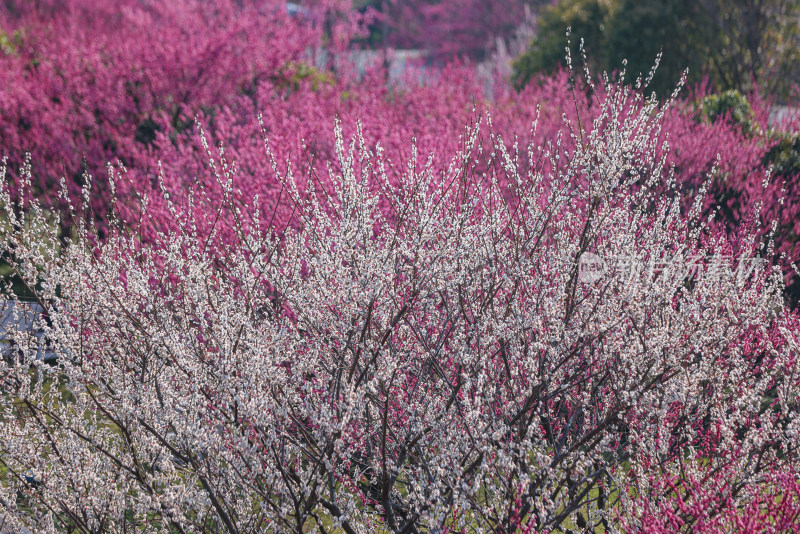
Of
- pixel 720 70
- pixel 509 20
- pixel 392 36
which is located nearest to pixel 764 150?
pixel 720 70

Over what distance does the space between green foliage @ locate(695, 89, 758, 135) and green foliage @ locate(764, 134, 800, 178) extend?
1.20m

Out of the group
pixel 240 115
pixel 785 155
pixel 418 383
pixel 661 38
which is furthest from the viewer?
pixel 661 38

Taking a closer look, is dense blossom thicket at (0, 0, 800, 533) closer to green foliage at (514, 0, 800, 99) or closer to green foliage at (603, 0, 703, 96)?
green foliage at (603, 0, 703, 96)

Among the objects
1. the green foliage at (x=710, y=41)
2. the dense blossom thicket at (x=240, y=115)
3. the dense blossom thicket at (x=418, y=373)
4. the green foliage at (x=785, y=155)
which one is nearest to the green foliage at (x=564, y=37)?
the green foliage at (x=710, y=41)

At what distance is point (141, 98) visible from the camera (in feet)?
38.4

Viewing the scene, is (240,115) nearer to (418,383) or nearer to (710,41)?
(418,383)

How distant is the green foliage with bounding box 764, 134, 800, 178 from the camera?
8664 mm

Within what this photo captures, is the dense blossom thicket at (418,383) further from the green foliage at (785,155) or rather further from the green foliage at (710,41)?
the green foliage at (710,41)

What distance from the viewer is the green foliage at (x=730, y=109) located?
10500 millimetres

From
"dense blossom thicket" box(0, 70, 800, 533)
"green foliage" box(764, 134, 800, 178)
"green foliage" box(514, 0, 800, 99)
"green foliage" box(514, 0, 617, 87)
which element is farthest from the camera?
"green foliage" box(514, 0, 617, 87)

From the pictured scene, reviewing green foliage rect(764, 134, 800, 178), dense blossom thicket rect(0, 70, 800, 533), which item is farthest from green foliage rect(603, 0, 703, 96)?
dense blossom thicket rect(0, 70, 800, 533)

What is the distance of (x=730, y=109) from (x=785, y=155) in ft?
5.53

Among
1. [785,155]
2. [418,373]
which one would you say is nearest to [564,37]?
[785,155]

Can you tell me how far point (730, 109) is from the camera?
34.2ft
